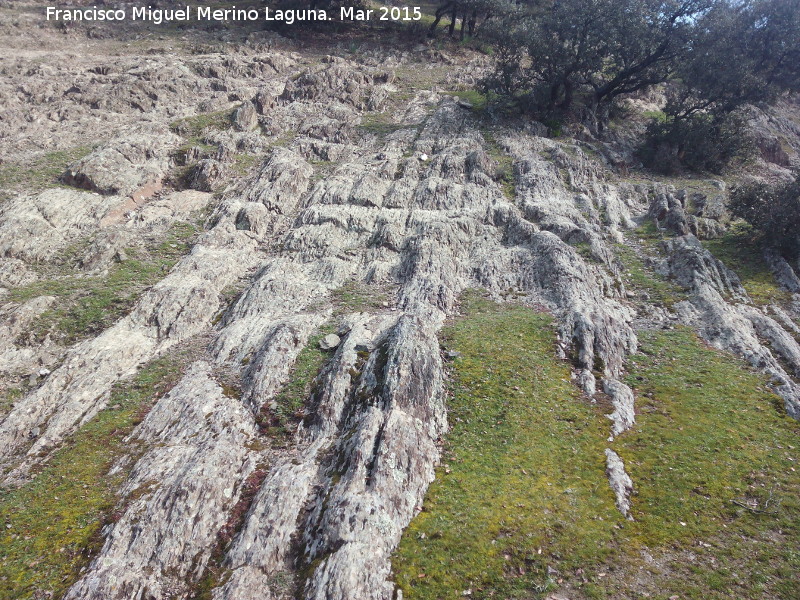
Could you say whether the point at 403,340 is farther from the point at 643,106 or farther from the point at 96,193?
the point at 643,106

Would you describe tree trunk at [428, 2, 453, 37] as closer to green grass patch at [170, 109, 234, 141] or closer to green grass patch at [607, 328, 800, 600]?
green grass patch at [170, 109, 234, 141]

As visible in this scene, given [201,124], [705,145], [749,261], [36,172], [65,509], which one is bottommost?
[65,509]

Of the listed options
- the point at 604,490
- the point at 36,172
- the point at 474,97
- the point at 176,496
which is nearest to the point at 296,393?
the point at 176,496

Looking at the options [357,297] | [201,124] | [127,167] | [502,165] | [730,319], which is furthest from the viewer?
[201,124]

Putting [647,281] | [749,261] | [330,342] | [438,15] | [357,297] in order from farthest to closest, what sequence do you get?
[438,15] < [749,261] < [647,281] < [357,297] < [330,342]

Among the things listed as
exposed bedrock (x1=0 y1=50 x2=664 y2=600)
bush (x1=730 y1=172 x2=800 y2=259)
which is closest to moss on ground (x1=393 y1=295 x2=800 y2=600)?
exposed bedrock (x1=0 y1=50 x2=664 y2=600)

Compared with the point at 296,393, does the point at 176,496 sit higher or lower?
lower

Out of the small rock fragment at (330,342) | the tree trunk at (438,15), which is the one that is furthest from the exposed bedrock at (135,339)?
the tree trunk at (438,15)

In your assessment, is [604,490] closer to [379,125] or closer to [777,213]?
[777,213]
